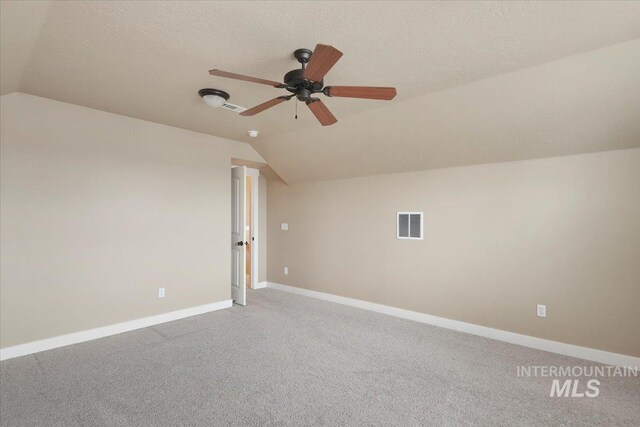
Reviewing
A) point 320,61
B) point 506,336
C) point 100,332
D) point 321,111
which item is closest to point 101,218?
point 100,332

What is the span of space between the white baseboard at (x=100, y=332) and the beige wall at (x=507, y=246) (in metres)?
1.97

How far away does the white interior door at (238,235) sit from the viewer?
4.67 metres

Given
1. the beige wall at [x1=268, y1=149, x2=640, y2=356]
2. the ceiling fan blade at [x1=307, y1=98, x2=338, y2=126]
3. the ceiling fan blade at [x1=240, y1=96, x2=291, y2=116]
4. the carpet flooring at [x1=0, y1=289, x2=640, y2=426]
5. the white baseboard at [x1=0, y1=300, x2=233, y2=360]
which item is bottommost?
the carpet flooring at [x1=0, y1=289, x2=640, y2=426]

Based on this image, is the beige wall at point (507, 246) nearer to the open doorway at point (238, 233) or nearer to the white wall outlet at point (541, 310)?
the white wall outlet at point (541, 310)

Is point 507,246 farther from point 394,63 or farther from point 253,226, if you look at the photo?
→ point 253,226

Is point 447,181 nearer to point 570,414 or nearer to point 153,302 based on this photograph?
point 570,414

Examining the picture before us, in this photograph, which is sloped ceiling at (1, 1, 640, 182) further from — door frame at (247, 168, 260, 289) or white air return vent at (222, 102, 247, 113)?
door frame at (247, 168, 260, 289)

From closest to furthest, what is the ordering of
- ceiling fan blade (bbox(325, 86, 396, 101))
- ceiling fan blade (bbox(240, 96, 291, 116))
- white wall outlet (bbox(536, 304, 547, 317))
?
ceiling fan blade (bbox(325, 86, 396, 101)), ceiling fan blade (bbox(240, 96, 291, 116)), white wall outlet (bbox(536, 304, 547, 317))

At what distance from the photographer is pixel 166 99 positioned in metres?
3.06

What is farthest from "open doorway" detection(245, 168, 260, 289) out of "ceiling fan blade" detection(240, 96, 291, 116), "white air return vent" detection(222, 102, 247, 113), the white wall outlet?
the white wall outlet

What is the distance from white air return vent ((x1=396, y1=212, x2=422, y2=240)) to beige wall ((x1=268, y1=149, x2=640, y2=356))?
0.24ft

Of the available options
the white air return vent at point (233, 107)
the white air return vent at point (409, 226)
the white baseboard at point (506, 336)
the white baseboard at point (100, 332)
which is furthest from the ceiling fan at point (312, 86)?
the white baseboard at point (100, 332)

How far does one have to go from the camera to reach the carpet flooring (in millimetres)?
2072

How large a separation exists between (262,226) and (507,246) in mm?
4028
